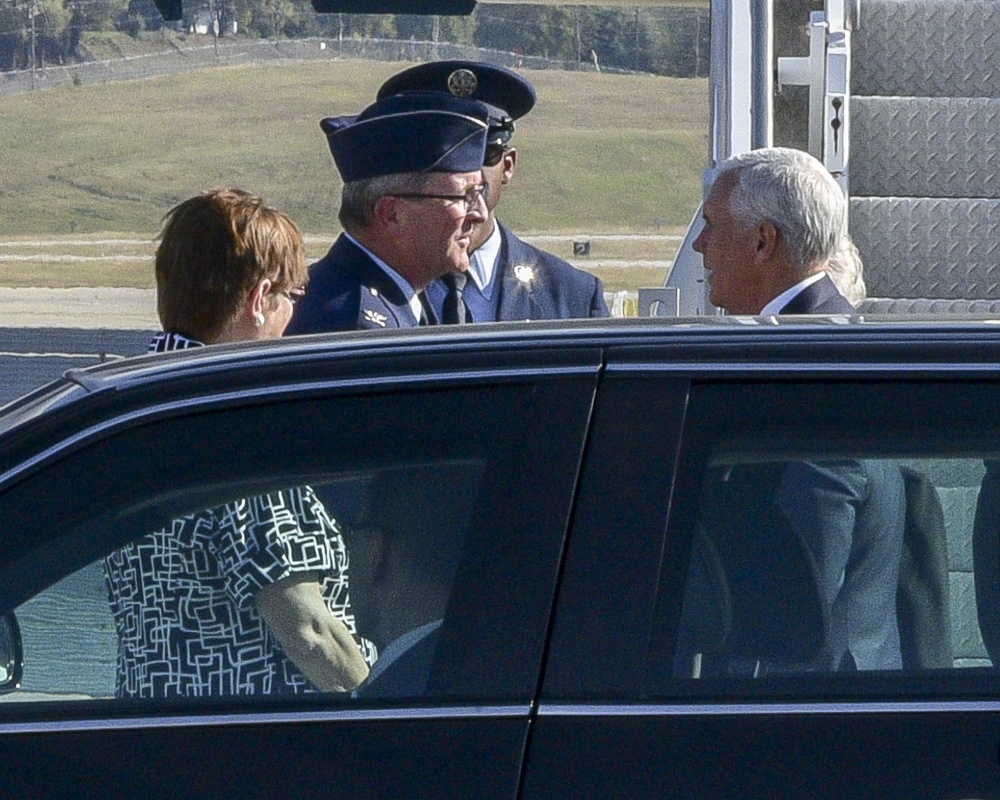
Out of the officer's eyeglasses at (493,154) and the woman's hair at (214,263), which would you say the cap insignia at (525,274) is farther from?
the woman's hair at (214,263)

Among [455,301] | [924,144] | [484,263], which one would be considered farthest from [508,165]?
[924,144]

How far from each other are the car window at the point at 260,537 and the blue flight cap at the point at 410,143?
2.19 m

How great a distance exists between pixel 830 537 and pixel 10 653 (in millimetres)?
949

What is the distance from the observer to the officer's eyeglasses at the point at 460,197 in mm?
3982

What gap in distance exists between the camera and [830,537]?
1881 mm

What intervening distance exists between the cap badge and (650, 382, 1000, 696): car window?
3338 mm

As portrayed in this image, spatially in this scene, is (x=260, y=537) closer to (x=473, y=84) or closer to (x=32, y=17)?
(x=473, y=84)

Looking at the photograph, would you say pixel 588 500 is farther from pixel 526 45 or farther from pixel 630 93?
pixel 630 93

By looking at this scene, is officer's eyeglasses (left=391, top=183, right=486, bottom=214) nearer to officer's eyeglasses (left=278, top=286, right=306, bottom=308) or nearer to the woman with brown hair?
officer's eyeglasses (left=278, top=286, right=306, bottom=308)

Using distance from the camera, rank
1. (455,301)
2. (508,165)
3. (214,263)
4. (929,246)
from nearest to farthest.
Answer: (214,263), (455,301), (508,165), (929,246)

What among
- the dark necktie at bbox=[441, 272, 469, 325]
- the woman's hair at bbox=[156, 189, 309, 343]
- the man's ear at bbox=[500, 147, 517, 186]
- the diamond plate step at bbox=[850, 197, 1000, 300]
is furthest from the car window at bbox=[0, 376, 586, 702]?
the diamond plate step at bbox=[850, 197, 1000, 300]

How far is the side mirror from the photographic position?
1.90 m

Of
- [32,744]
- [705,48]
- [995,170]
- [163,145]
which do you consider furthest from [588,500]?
[163,145]

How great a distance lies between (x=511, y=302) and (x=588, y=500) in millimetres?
2611
